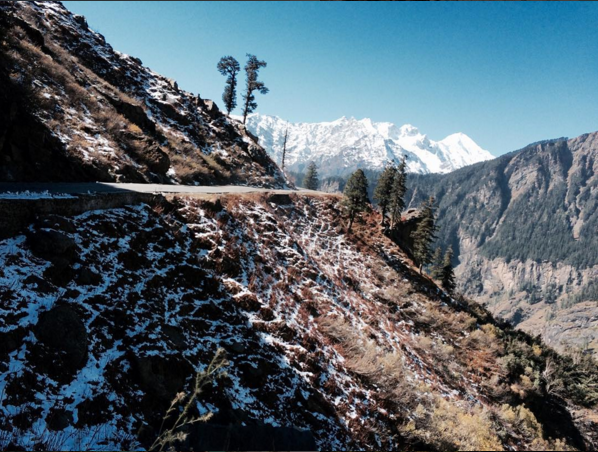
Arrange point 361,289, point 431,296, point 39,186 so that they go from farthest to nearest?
point 431,296, point 361,289, point 39,186

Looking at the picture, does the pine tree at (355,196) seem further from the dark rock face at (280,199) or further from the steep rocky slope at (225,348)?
the steep rocky slope at (225,348)

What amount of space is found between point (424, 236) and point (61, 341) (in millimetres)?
39335

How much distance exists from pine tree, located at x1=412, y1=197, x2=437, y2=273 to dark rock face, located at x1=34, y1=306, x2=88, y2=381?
36.4m

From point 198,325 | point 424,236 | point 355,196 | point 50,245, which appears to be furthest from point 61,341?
point 424,236

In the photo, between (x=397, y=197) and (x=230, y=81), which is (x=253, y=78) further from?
(x=397, y=197)

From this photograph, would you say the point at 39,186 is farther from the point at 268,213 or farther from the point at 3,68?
the point at 268,213

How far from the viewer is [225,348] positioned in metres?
10.6

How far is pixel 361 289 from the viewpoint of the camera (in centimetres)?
2400

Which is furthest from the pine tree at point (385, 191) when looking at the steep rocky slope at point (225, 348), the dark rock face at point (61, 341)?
the dark rock face at point (61, 341)

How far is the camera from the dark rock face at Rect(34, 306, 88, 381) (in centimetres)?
664

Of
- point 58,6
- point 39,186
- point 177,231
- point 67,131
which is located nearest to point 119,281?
point 177,231

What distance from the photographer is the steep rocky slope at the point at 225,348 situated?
21.8ft

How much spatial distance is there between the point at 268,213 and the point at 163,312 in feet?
48.2

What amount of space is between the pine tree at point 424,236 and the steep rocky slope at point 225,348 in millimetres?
15024
